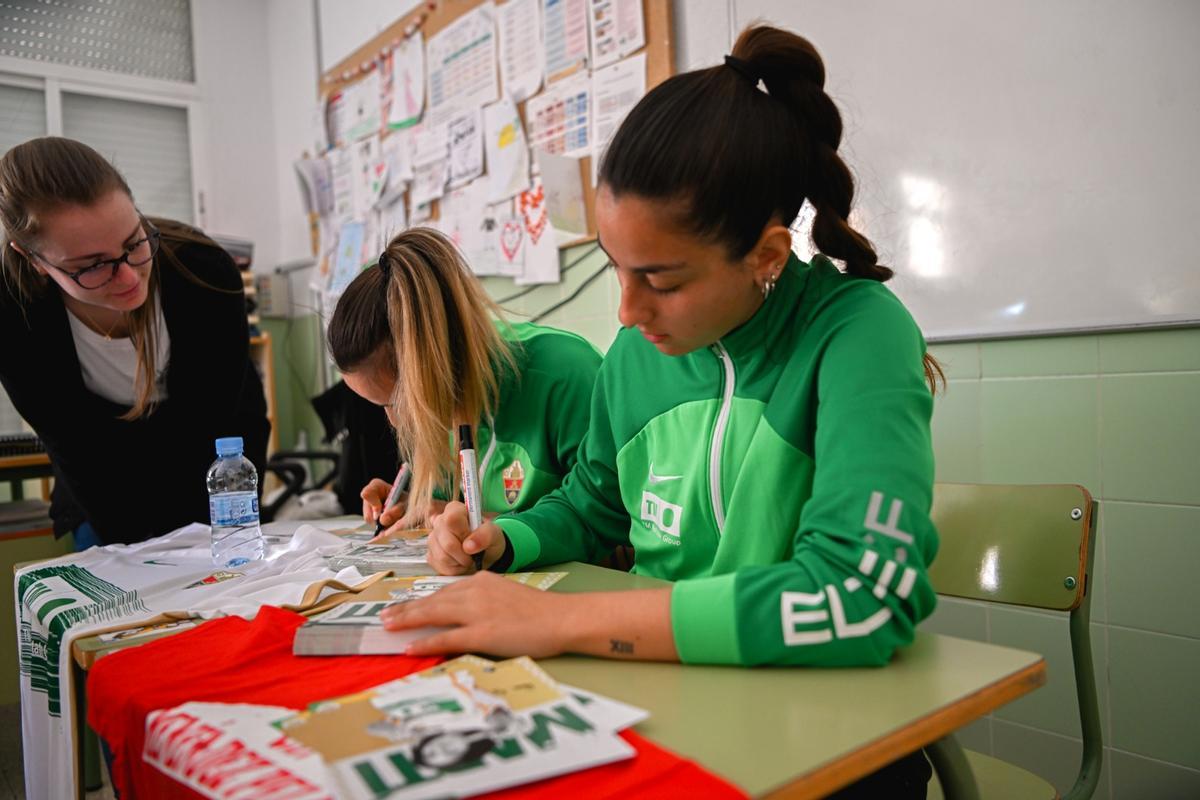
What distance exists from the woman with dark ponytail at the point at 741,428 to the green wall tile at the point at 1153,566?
0.82 m

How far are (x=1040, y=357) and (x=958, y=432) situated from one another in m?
0.21

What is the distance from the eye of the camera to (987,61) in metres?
1.59

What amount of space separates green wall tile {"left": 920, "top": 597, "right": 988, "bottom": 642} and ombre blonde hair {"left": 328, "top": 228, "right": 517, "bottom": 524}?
0.97m

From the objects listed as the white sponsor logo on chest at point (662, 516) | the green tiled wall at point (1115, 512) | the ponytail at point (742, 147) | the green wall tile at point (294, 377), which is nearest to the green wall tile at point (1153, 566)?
the green tiled wall at point (1115, 512)

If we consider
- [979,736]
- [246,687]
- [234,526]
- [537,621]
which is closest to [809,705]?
[537,621]

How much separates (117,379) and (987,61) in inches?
69.3

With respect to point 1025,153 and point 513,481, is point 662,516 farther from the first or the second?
point 1025,153

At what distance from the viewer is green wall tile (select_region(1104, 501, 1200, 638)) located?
55.6 inches

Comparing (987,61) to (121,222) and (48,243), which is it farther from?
(48,243)

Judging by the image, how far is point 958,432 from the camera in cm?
168

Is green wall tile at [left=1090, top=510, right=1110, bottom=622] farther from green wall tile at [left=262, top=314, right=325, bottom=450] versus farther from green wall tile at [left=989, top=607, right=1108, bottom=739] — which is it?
green wall tile at [left=262, top=314, right=325, bottom=450]

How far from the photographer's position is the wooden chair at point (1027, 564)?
1065mm

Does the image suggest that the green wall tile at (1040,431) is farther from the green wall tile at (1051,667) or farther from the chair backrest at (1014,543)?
the chair backrest at (1014,543)

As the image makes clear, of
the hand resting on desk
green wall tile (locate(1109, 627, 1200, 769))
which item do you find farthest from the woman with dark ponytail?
green wall tile (locate(1109, 627, 1200, 769))
